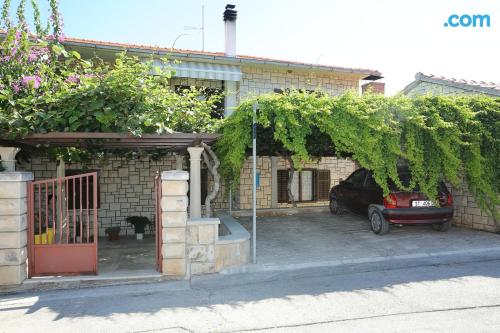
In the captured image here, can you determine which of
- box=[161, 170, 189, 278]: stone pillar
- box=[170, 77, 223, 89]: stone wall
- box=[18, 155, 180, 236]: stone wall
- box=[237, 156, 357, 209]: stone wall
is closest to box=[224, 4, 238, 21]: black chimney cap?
box=[170, 77, 223, 89]: stone wall

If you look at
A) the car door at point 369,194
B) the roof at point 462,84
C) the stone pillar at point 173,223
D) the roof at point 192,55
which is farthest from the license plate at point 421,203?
the roof at point 192,55

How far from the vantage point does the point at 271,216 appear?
512 inches

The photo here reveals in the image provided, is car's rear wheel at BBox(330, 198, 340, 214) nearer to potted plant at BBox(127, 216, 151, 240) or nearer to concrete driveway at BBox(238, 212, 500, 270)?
concrete driveway at BBox(238, 212, 500, 270)

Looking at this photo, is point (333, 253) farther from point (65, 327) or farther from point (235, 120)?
point (65, 327)

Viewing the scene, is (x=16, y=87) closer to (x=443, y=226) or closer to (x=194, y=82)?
(x=194, y=82)

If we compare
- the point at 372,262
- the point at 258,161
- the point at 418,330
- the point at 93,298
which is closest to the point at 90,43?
the point at 258,161

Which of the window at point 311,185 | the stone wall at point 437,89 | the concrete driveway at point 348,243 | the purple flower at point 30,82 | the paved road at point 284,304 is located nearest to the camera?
the paved road at point 284,304

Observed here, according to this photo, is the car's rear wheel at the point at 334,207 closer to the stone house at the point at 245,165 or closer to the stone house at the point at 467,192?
the stone house at the point at 245,165

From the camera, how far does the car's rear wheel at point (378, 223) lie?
9258 mm

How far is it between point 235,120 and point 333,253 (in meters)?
3.64

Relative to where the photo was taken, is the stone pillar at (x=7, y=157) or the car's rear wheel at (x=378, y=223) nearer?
the stone pillar at (x=7, y=157)

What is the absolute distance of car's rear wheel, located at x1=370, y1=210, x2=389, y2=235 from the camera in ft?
30.4

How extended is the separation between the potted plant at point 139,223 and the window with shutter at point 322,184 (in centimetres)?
693

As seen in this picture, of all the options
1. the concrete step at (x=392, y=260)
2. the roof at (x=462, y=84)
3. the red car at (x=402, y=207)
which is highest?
the roof at (x=462, y=84)
